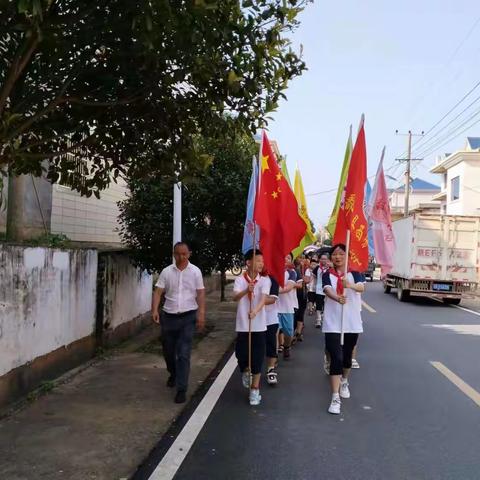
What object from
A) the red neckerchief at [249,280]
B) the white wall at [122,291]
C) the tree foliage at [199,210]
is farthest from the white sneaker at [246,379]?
the tree foliage at [199,210]

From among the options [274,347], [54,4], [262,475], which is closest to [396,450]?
[262,475]

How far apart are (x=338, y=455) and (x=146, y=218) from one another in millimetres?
6352

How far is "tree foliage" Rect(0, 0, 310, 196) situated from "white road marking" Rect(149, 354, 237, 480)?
2.40 m

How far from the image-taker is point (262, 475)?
14.5 feet

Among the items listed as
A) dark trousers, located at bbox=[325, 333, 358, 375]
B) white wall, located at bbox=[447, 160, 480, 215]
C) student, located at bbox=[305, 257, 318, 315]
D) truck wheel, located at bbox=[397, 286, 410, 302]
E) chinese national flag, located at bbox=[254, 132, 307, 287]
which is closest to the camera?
dark trousers, located at bbox=[325, 333, 358, 375]

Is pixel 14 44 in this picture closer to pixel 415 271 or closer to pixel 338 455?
pixel 338 455

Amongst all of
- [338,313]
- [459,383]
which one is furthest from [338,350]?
[459,383]

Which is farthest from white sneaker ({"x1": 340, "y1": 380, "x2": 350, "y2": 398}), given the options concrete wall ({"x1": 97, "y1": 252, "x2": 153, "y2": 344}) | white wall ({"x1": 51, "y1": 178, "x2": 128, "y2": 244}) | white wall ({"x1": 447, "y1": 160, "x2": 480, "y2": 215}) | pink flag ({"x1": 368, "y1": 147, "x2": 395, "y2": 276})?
white wall ({"x1": 447, "y1": 160, "x2": 480, "y2": 215})

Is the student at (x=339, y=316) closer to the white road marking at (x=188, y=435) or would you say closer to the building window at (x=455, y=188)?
the white road marking at (x=188, y=435)

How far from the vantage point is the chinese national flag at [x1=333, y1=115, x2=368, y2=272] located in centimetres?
657

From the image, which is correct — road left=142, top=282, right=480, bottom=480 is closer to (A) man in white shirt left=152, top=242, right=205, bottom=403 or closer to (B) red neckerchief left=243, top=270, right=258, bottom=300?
(A) man in white shirt left=152, top=242, right=205, bottom=403

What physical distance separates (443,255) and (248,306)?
561 inches

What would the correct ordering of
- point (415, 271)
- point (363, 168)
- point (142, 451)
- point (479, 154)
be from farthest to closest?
1. point (479, 154)
2. point (415, 271)
3. point (363, 168)
4. point (142, 451)

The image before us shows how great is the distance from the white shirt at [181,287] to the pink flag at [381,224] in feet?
8.29
